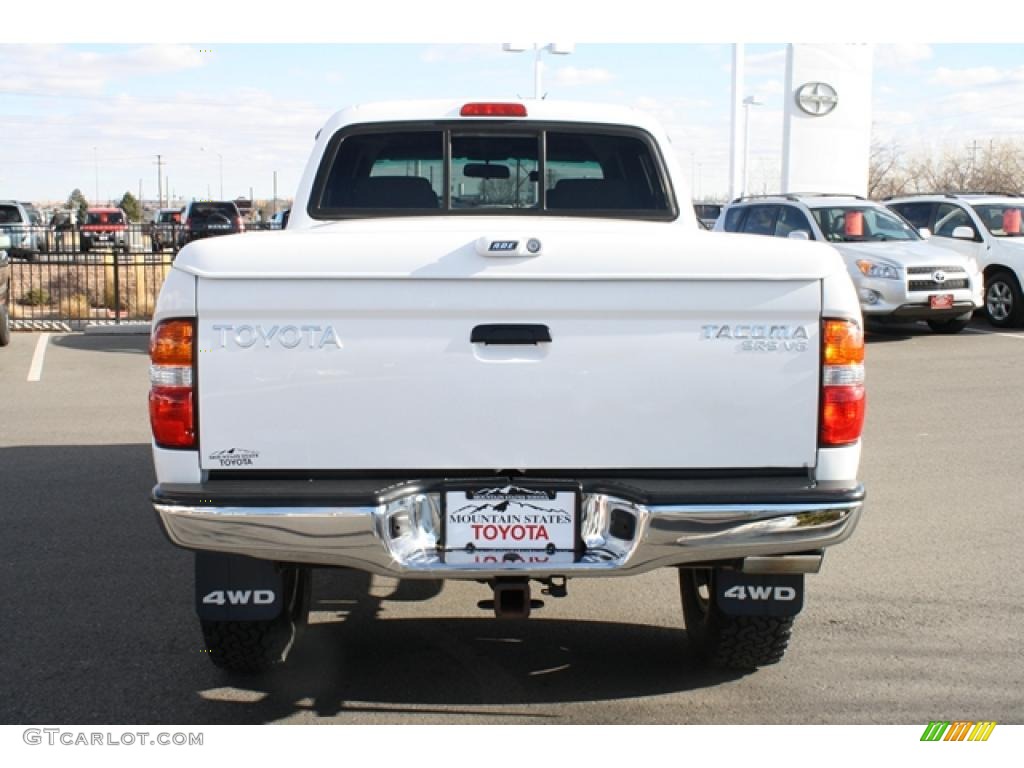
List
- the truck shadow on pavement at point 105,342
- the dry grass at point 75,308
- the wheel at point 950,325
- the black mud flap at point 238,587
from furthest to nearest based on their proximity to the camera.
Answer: the dry grass at point 75,308 < the wheel at point 950,325 < the truck shadow on pavement at point 105,342 < the black mud flap at point 238,587

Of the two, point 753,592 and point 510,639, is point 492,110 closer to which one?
point 510,639

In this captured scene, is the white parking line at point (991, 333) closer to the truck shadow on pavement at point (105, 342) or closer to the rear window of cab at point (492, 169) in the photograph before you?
the truck shadow on pavement at point (105, 342)

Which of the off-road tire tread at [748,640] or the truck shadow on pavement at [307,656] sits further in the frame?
the off-road tire tread at [748,640]

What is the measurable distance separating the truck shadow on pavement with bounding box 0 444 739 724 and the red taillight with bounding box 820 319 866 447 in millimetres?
1256

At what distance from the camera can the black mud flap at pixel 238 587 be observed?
4.15 metres

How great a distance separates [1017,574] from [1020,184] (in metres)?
62.7

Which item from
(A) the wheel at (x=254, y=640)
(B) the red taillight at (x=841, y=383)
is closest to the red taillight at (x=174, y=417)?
(A) the wheel at (x=254, y=640)

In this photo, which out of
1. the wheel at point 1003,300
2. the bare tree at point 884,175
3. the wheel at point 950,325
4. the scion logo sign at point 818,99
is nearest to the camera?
the wheel at point 950,325

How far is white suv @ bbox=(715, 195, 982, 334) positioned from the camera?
1584 centimetres

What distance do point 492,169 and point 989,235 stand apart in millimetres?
13718

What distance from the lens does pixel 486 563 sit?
12.6 feet

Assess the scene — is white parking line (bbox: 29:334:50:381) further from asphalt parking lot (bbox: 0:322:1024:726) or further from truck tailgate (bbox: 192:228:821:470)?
truck tailgate (bbox: 192:228:821:470)

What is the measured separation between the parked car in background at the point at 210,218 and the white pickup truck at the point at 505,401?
3140 cm
